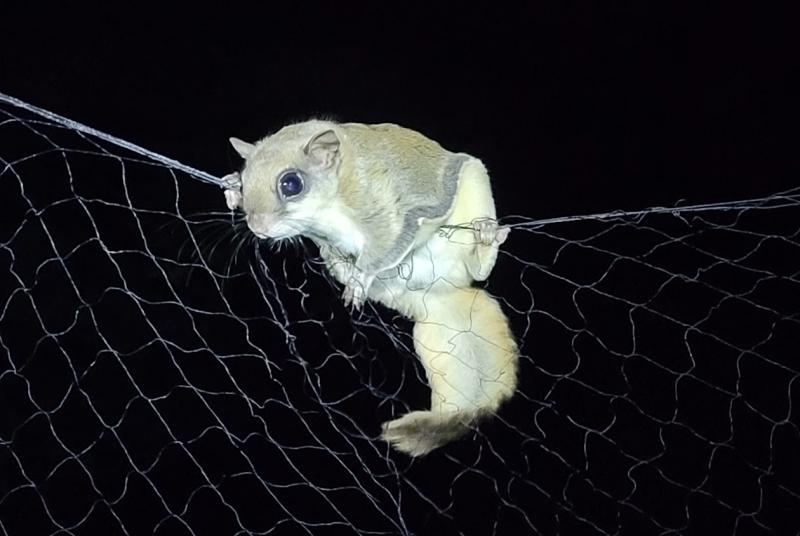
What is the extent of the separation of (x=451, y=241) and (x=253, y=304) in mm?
839

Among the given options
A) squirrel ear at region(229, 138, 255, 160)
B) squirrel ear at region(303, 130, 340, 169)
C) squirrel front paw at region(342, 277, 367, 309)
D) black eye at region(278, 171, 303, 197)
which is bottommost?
squirrel front paw at region(342, 277, 367, 309)

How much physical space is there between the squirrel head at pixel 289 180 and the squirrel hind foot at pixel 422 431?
0.29 meters

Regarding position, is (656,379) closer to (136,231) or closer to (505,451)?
(505,451)

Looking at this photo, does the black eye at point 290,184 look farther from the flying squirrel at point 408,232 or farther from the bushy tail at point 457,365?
the bushy tail at point 457,365

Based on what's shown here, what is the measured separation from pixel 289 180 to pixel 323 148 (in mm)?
74

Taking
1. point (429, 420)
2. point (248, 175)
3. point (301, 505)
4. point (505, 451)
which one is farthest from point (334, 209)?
point (301, 505)

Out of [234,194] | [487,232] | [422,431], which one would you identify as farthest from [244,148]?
[422,431]

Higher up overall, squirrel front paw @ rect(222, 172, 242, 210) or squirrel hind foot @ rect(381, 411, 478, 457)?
squirrel front paw @ rect(222, 172, 242, 210)

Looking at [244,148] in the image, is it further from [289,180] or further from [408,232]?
[408,232]

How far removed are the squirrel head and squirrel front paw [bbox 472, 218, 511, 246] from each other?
8.3 inches

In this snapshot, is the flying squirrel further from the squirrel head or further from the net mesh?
the net mesh

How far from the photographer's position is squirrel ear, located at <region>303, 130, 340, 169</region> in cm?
116

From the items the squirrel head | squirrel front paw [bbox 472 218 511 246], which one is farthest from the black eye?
squirrel front paw [bbox 472 218 511 246]

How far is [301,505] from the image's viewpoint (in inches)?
76.9
